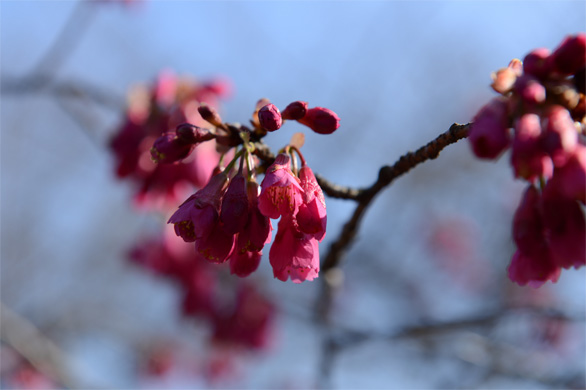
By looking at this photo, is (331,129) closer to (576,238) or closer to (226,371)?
(576,238)

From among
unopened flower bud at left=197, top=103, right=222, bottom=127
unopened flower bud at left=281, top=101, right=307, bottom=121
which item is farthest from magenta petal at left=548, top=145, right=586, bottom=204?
unopened flower bud at left=197, top=103, right=222, bottom=127

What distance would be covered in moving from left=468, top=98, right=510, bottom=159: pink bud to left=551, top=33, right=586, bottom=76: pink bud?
0.16m

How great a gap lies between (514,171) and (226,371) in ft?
19.2

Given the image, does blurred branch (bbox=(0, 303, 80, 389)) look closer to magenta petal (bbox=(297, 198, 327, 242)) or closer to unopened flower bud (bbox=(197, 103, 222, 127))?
unopened flower bud (bbox=(197, 103, 222, 127))

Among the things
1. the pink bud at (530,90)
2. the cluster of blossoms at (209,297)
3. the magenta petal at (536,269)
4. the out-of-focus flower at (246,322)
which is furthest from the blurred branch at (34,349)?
the pink bud at (530,90)

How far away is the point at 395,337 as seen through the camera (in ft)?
9.26

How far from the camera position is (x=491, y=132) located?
1.05 meters

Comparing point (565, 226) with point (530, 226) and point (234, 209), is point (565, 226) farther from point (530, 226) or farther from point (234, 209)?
point (234, 209)

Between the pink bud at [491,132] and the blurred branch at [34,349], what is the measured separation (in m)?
3.57

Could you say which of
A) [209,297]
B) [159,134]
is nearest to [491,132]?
[159,134]

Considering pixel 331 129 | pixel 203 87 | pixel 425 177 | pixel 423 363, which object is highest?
pixel 425 177

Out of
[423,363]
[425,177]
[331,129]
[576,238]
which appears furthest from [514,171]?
[425,177]

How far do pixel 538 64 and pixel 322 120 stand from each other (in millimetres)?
567

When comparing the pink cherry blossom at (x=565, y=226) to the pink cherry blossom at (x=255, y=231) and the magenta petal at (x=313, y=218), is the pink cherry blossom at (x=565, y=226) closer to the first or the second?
the magenta petal at (x=313, y=218)
